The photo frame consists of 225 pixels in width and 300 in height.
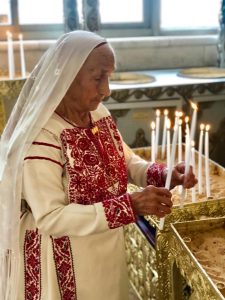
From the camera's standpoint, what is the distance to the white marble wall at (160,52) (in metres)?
3.42

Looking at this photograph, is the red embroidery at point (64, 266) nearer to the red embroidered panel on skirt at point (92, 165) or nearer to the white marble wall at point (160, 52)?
the red embroidered panel on skirt at point (92, 165)

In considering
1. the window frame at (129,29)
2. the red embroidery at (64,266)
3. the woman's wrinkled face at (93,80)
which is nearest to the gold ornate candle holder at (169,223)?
the red embroidery at (64,266)

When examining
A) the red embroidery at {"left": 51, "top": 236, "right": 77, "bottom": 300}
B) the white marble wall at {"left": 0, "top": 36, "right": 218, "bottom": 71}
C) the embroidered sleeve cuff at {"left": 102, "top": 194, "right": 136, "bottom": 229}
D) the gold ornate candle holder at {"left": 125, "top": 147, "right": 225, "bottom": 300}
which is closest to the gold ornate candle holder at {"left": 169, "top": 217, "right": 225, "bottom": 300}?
the gold ornate candle holder at {"left": 125, "top": 147, "right": 225, "bottom": 300}

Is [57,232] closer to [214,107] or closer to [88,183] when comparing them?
[88,183]

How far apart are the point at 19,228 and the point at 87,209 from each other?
0.24 meters

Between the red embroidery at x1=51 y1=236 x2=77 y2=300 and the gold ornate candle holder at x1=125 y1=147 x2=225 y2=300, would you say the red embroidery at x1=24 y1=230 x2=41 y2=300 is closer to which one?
the red embroidery at x1=51 y1=236 x2=77 y2=300

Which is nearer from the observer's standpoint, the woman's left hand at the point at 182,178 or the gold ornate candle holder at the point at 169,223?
the woman's left hand at the point at 182,178

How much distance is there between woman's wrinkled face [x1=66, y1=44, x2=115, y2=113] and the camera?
1232 mm

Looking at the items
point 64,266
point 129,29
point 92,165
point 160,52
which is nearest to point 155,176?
point 92,165

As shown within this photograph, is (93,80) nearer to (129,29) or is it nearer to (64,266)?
(64,266)

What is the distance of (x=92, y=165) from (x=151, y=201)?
21cm

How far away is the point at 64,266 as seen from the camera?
1.36 meters

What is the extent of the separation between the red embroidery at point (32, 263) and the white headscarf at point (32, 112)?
43 millimetres

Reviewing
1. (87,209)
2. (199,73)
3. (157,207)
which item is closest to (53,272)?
(87,209)
